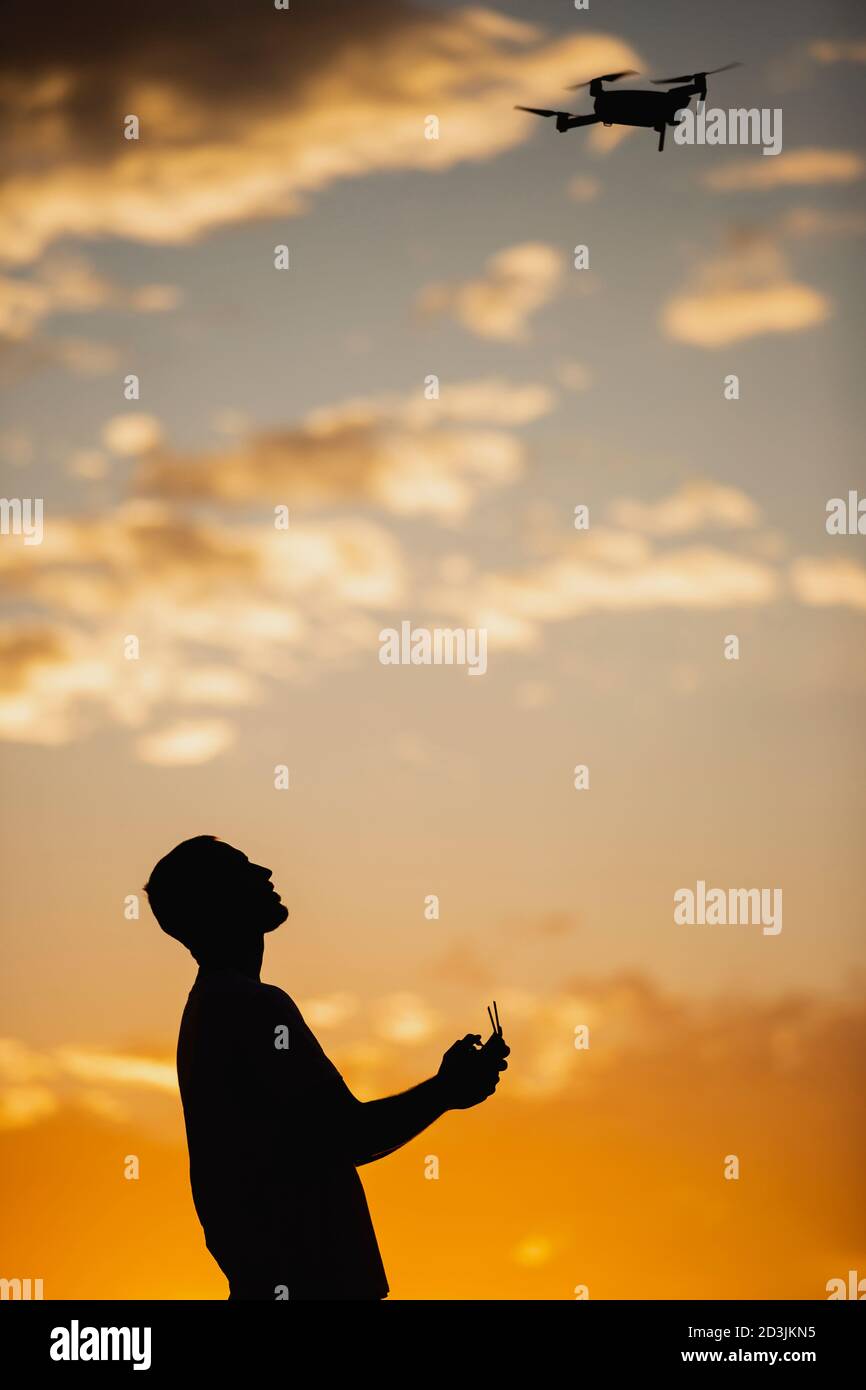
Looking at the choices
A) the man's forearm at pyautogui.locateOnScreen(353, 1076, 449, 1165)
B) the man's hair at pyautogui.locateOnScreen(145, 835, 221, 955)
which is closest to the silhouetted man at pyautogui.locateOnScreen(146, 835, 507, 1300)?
the man's forearm at pyautogui.locateOnScreen(353, 1076, 449, 1165)

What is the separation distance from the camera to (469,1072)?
2.03 meters

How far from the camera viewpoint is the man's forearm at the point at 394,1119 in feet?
6.54

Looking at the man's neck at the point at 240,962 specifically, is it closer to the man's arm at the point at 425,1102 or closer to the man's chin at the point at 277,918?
the man's chin at the point at 277,918

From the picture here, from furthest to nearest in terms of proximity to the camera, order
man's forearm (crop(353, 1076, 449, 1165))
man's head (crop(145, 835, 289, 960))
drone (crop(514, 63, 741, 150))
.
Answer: drone (crop(514, 63, 741, 150)) < man's head (crop(145, 835, 289, 960)) < man's forearm (crop(353, 1076, 449, 1165))

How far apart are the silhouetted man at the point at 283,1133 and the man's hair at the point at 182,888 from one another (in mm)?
103

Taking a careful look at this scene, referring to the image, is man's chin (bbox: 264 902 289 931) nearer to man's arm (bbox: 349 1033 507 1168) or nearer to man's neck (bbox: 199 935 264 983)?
man's neck (bbox: 199 935 264 983)

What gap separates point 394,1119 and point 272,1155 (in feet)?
0.72

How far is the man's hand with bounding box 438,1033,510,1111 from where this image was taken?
6.60 feet

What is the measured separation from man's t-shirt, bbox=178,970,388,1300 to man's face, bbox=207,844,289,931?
130mm
